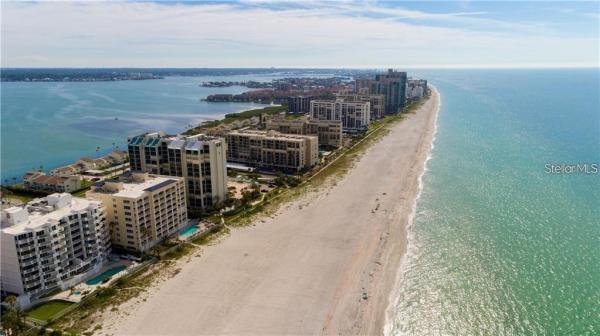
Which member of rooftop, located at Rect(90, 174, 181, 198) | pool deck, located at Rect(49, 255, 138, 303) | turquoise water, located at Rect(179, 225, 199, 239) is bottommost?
pool deck, located at Rect(49, 255, 138, 303)

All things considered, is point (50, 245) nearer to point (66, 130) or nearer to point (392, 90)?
point (66, 130)

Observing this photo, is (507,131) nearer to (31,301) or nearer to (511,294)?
(511,294)

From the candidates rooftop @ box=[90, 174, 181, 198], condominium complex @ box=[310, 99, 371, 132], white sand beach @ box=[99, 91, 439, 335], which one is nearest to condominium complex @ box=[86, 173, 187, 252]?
rooftop @ box=[90, 174, 181, 198]

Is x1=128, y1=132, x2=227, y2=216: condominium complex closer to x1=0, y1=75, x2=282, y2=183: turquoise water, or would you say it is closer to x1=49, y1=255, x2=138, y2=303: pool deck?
x1=49, y1=255, x2=138, y2=303: pool deck

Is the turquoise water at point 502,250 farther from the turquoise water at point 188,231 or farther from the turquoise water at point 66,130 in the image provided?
the turquoise water at point 66,130

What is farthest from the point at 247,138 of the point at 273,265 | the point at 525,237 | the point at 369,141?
the point at 525,237
